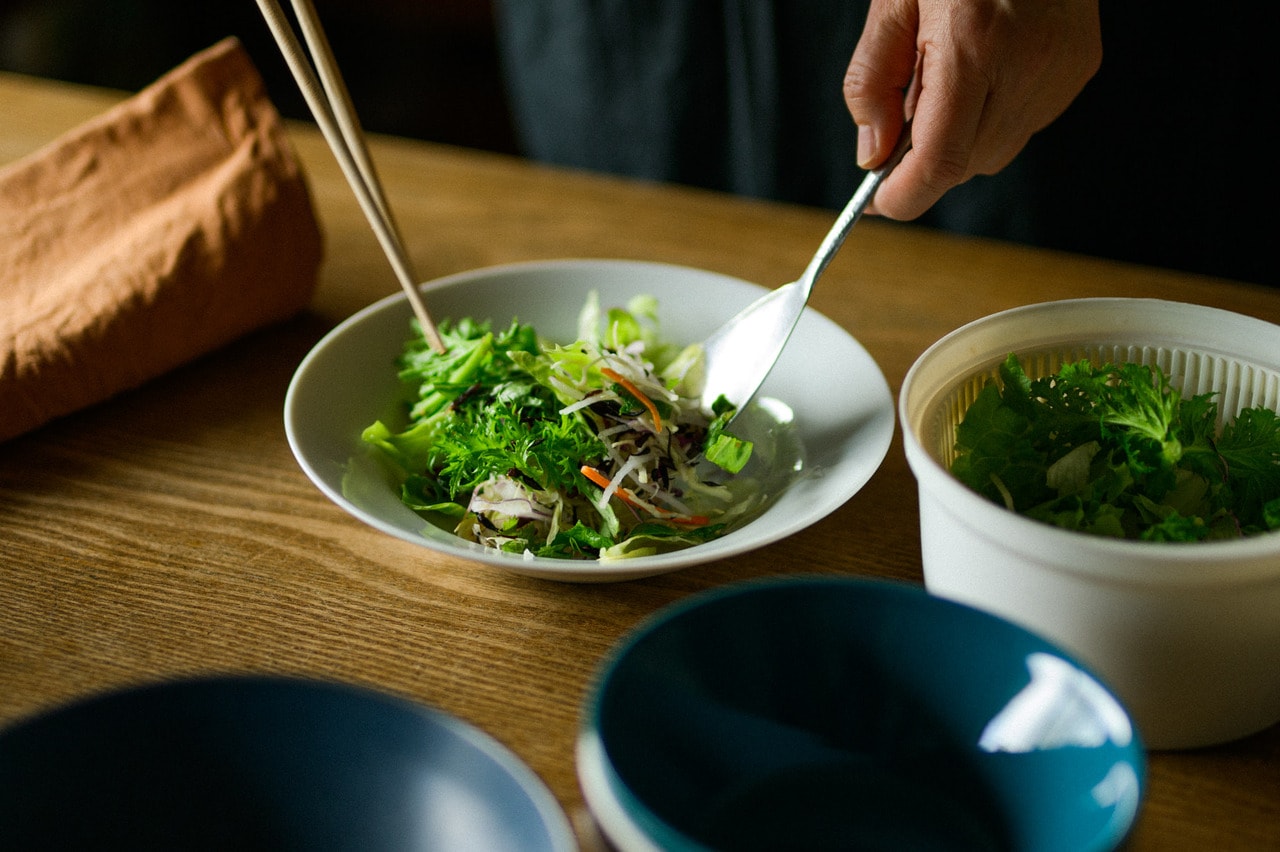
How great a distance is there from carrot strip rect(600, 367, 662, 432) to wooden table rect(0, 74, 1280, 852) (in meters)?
0.15

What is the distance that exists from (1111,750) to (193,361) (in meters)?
0.97

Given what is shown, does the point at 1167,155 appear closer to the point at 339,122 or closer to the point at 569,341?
the point at 569,341

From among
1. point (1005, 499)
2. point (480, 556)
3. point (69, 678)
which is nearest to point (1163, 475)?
point (1005, 499)

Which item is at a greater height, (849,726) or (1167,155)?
(849,726)

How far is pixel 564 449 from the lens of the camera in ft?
2.94

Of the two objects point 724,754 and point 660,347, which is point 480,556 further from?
point 660,347

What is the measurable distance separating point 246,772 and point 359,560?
304 mm

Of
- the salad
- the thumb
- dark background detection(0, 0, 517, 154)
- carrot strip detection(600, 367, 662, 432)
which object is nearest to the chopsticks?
the salad

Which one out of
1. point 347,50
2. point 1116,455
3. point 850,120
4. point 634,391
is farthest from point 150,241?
point 347,50

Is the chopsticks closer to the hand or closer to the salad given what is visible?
the salad

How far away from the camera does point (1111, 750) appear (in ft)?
1.68

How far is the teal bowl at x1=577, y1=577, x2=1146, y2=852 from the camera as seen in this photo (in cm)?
53

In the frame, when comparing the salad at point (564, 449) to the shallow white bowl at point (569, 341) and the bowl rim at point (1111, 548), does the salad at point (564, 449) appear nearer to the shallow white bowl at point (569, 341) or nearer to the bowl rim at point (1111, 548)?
the shallow white bowl at point (569, 341)

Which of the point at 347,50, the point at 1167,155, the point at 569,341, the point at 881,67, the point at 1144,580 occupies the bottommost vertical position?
the point at 347,50
